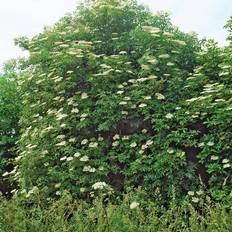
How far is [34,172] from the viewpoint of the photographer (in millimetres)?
9477

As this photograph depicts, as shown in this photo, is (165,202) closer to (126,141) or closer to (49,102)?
(126,141)

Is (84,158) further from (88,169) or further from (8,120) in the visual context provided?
(8,120)

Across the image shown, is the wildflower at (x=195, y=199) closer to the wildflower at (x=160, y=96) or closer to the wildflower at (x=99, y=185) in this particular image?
the wildflower at (x=99, y=185)

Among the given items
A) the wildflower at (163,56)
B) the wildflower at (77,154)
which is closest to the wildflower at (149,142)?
the wildflower at (77,154)

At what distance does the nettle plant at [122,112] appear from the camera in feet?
27.3

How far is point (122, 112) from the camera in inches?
352

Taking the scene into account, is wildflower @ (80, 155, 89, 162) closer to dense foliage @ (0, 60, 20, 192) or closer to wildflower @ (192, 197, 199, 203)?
wildflower @ (192, 197, 199, 203)

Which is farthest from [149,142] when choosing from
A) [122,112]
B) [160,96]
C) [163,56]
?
[163,56]

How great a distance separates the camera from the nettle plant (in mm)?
8312

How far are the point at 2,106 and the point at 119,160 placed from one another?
21.4 feet

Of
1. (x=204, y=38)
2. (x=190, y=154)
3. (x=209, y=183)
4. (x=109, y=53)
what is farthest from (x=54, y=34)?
(x=209, y=183)

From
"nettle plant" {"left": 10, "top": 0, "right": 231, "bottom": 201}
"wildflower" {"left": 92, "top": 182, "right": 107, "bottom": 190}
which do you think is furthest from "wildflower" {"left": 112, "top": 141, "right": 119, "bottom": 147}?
"wildflower" {"left": 92, "top": 182, "right": 107, "bottom": 190}

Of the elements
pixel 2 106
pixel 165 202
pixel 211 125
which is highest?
pixel 2 106

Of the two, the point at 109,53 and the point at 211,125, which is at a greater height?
the point at 109,53
